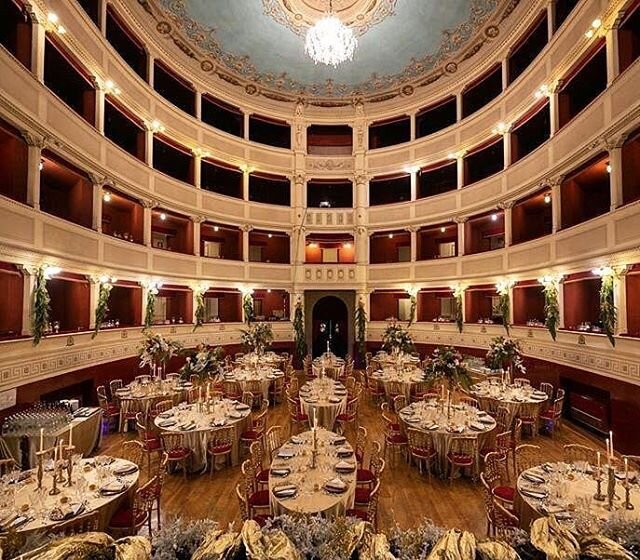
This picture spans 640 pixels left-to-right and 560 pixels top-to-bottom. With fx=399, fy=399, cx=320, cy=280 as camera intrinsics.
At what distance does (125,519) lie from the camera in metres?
4.16

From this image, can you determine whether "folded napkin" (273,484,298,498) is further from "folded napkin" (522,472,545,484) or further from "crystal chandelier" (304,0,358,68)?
"crystal chandelier" (304,0,358,68)

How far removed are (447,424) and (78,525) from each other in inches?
200

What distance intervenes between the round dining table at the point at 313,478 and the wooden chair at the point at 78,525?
5.60 feet

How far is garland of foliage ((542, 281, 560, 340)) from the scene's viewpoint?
10.1m

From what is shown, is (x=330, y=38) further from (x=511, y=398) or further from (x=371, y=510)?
(x=371, y=510)

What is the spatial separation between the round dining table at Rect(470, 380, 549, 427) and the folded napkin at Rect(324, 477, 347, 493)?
481cm

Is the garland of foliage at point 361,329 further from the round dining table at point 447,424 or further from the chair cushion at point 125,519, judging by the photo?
the chair cushion at point 125,519

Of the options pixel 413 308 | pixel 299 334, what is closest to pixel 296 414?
pixel 299 334

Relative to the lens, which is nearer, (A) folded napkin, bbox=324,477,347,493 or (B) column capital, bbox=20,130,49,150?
(A) folded napkin, bbox=324,477,347,493

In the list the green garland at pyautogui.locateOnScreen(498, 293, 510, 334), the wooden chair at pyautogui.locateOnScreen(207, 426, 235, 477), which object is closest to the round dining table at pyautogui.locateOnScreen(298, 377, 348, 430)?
the wooden chair at pyautogui.locateOnScreen(207, 426, 235, 477)

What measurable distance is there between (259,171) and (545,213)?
442 inches

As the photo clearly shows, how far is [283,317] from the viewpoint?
59.0 feet

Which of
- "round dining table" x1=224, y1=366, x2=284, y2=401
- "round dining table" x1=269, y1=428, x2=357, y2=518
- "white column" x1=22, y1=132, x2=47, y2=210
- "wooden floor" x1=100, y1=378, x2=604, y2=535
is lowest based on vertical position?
"wooden floor" x1=100, y1=378, x2=604, y2=535

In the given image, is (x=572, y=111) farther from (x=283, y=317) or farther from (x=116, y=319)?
(x=116, y=319)
